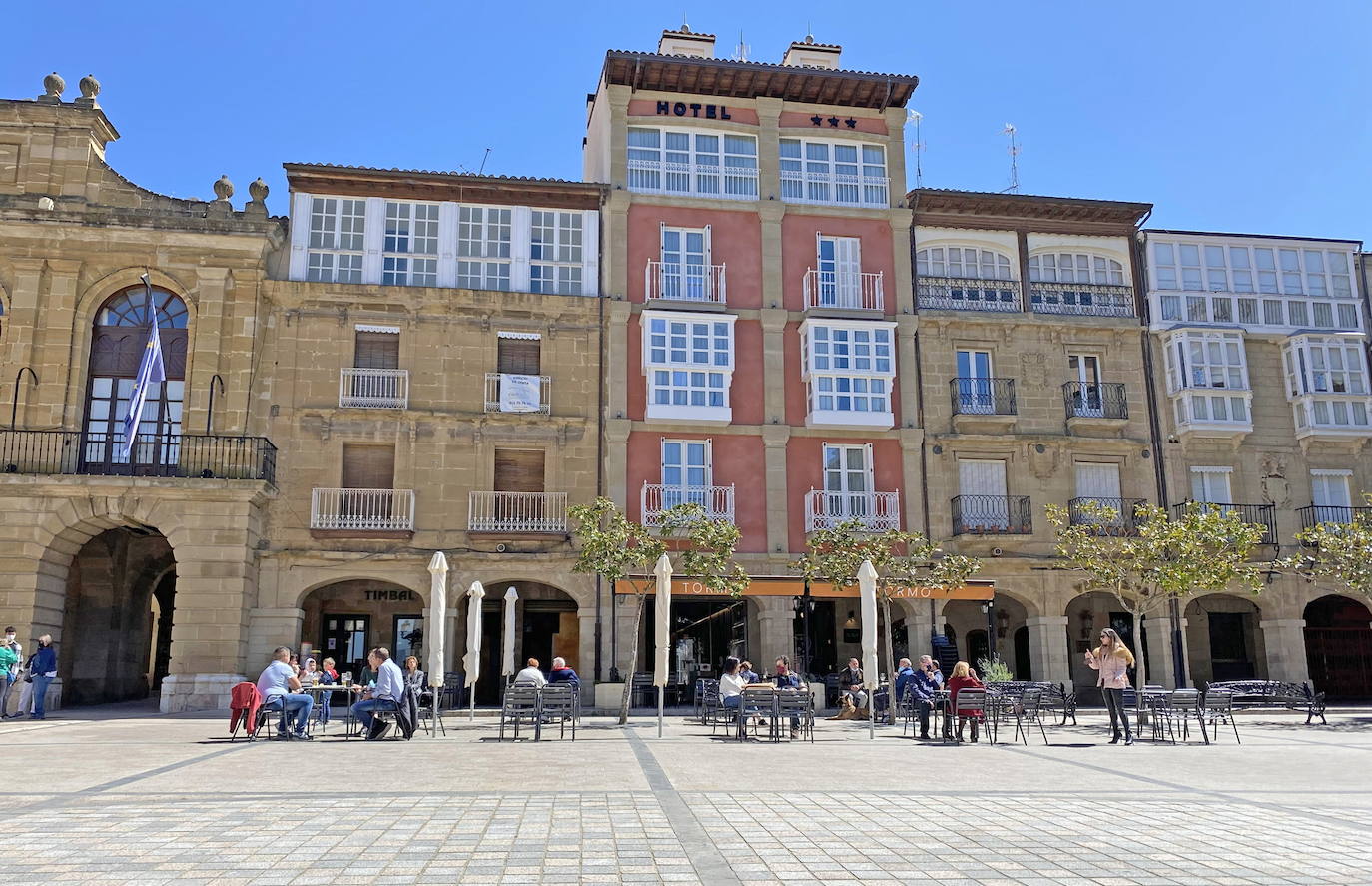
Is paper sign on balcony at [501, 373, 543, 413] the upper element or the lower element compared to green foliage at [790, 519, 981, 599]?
upper

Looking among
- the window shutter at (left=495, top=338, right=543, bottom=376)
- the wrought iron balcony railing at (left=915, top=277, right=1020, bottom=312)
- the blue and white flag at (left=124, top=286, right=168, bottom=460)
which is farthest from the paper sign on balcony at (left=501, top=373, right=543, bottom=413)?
the wrought iron balcony railing at (left=915, top=277, right=1020, bottom=312)

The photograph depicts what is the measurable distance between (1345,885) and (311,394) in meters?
22.2

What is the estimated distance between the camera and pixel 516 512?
81.2 feet

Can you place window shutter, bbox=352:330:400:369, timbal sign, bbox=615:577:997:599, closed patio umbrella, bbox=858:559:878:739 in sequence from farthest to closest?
1. window shutter, bbox=352:330:400:369
2. timbal sign, bbox=615:577:997:599
3. closed patio umbrella, bbox=858:559:878:739

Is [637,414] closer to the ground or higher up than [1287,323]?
closer to the ground

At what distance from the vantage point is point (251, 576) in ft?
75.8

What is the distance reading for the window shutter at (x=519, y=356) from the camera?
25891mm

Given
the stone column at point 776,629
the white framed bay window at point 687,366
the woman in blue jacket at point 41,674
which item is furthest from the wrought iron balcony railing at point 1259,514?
the woman in blue jacket at point 41,674

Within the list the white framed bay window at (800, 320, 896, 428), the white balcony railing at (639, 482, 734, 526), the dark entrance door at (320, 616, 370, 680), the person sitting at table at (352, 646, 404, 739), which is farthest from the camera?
the white framed bay window at (800, 320, 896, 428)

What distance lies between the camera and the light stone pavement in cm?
645

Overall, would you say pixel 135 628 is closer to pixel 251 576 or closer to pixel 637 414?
pixel 251 576

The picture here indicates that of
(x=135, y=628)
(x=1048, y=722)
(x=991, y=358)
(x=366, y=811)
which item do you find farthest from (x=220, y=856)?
(x=991, y=358)

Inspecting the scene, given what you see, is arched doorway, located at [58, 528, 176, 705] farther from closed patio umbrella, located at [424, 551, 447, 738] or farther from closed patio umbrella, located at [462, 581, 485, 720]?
closed patio umbrella, located at [424, 551, 447, 738]

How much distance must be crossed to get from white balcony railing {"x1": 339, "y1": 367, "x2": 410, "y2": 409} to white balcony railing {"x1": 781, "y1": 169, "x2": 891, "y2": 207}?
34.8 ft
